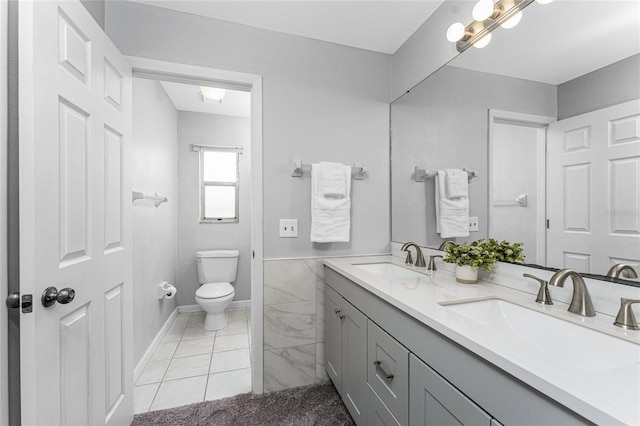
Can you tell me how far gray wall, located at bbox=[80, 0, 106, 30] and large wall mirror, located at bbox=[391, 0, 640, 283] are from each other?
6.10 ft

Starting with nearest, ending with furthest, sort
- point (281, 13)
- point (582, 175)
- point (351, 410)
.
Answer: point (582, 175) < point (351, 410) < point (281, 13)

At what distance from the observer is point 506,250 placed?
1.22m

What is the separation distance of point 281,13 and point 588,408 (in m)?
2.02

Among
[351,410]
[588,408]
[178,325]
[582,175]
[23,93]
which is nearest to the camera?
[588,408]

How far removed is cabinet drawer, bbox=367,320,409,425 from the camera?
0.96 meters

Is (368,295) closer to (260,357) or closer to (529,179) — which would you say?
(529,179)

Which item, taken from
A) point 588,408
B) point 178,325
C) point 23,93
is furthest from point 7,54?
point 178,325

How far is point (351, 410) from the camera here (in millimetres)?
1421

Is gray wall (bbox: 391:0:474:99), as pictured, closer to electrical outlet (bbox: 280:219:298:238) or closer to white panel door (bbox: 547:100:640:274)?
white panel door (bbox: 547:100:640:274)

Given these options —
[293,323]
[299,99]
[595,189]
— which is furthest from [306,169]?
[595,189]

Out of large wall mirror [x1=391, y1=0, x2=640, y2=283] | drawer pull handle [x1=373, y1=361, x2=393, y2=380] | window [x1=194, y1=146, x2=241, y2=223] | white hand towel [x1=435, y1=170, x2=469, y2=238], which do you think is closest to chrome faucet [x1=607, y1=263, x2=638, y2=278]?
large wall mirror [x1=391, y1=0, x2=640, y2=283]

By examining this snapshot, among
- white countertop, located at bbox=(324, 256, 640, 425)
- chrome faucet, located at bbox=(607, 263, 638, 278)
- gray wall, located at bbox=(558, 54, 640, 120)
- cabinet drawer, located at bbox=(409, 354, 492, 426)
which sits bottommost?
cabinet drawer, located at bbox=(409, 354, 492, 426)

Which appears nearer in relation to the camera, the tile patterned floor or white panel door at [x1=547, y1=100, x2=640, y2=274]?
white panel door at [x1=547, y1=100, x2=640, y2=274]

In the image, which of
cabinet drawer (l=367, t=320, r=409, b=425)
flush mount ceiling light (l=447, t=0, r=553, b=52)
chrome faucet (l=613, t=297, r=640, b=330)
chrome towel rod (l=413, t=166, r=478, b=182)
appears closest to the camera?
chrome faucet (l=613, t=297, r=640, b=330)
